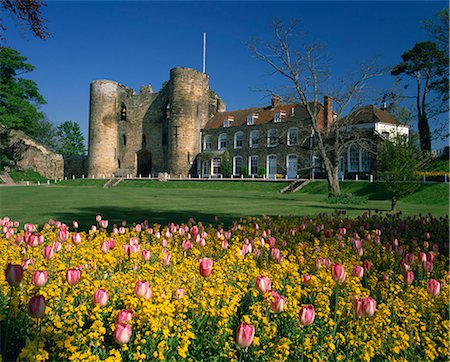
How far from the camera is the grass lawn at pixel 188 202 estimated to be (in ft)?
36.3

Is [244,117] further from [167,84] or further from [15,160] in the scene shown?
[15,160]

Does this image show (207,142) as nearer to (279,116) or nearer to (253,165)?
(253,165)

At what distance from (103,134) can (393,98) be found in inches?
1582

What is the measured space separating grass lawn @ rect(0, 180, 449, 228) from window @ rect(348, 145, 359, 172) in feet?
28.6

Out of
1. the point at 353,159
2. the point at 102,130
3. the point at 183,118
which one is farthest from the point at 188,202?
the point at 102,130

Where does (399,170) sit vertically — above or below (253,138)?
below

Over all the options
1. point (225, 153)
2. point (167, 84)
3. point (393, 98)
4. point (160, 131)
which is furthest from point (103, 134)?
point (393, 98)

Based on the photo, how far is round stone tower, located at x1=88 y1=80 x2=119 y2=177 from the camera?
55.5 m

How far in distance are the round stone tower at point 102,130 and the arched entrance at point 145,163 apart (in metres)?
3.80

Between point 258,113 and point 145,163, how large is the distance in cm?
2095

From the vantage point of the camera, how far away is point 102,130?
56219mm

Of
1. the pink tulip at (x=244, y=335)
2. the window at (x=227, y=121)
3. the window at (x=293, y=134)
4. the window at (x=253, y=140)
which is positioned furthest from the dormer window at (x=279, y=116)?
the pink tulip at (x=244, y=335)

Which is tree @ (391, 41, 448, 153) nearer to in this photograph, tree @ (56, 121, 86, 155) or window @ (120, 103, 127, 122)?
window @ (120, 103, 127, 122)

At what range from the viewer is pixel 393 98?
3231 centimetres
